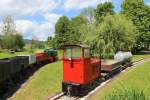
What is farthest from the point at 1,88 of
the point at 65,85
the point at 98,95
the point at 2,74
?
the point at 98,95

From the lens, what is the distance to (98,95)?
1886cm

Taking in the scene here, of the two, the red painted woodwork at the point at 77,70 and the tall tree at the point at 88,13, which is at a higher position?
the tall tree at the point at 88,13

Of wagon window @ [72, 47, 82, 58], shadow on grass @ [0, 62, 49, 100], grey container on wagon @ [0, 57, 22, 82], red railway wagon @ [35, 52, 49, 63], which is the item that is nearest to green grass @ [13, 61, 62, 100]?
shadow on grass @ [0, 62, 49, 100]

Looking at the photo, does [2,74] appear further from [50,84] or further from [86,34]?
[86,34]

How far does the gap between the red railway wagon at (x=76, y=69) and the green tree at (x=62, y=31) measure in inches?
2343

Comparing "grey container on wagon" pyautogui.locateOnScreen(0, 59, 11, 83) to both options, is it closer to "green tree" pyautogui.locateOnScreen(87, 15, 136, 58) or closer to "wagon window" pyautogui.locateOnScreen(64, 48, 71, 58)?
"wagon window" pyautogui.locateOnScreen(64, 48, 71, 58)

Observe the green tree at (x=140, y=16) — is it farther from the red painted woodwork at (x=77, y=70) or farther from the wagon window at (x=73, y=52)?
the wagon window at (x=73, y=52)

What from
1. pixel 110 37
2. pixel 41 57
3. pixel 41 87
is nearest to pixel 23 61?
pixel 41 87

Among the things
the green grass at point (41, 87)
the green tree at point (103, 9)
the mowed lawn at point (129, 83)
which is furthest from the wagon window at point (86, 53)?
the green tree at point (103, 9)

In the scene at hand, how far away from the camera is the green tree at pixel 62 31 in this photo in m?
80.8

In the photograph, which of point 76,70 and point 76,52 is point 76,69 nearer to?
point 76,70

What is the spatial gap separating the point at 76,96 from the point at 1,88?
5.61 meters

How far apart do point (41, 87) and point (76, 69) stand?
15.0ft

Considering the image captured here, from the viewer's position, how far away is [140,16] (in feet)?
196
